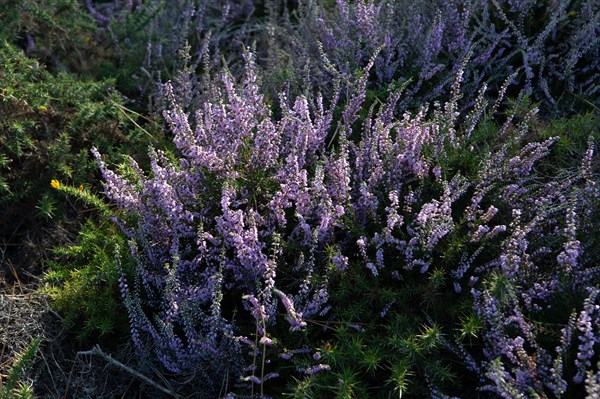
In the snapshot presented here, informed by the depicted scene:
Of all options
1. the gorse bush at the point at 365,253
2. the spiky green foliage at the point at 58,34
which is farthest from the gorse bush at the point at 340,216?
the spiky green foliage at the point at 58,34

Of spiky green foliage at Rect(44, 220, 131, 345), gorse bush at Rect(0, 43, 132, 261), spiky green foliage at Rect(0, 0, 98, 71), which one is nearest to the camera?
spiky green foliage at Rect(44, 220, 131, 345)

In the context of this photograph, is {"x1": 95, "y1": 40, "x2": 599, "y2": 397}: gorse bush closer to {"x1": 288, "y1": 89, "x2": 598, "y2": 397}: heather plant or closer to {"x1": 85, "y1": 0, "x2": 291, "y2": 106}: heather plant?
{"x1": 288, "y1": 89, "x2": 598, "y2": 397}: heather plant

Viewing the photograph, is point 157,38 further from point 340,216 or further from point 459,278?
point 459,278

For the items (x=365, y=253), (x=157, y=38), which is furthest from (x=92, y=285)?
(x=157, y=38)

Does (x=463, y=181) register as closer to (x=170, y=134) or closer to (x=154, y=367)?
(x=154, y=367)

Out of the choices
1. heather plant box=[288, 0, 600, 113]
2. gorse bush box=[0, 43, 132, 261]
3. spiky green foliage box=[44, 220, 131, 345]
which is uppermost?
heather plant box=[288, 0, 600, 113]

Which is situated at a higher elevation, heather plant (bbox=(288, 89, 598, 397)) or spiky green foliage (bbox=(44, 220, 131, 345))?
heather plant (bbox=(288, 89, 598, 397))

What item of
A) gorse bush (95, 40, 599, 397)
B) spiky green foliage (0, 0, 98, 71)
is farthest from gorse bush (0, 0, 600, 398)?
spiky green foliage (0, 0, 98, 71)

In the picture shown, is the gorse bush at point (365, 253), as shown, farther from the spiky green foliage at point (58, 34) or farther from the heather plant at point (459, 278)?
the spiky green foliage at point (58, 34)

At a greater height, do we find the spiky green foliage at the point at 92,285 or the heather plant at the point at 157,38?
the heather plant at the point at 157,38

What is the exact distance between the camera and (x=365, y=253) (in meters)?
2.47

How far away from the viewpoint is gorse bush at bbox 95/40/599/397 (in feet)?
7.27

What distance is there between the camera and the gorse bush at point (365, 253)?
2.21 metres

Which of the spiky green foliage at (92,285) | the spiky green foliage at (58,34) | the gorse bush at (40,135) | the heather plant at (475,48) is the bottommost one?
the spiky green foliage at (92,285)
